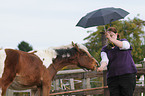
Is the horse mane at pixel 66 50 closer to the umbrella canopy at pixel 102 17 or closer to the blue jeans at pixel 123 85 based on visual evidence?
the umbrella canopy at pixel 102 17

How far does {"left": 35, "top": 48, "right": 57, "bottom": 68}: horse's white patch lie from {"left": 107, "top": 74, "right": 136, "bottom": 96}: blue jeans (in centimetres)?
153

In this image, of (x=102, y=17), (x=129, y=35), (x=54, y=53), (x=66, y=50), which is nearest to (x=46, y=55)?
(x=54, y=53)

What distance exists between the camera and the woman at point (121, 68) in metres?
3.42

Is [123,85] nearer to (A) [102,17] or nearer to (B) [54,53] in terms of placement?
(A) [102,17]

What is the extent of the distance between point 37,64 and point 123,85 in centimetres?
174

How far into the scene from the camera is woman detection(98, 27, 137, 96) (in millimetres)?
3420

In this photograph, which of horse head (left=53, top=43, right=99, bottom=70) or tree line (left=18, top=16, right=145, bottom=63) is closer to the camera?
horse head (left=53, top=43, right=99, bottom=70)

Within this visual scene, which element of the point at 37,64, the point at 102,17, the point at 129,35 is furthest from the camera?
the point at 129,35

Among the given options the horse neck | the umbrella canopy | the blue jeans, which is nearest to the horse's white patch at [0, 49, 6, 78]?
the horse neck

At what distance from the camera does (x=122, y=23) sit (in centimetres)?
2962

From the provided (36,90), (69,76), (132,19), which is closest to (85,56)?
(69,76)

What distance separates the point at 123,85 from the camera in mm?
3426

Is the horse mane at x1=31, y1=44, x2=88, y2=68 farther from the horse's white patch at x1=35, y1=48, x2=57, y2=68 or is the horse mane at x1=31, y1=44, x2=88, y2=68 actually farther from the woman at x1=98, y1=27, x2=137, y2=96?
the woman at x1=98, y1=27, x2=137, y2=96

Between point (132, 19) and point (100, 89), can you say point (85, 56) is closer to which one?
point (100, 89)
